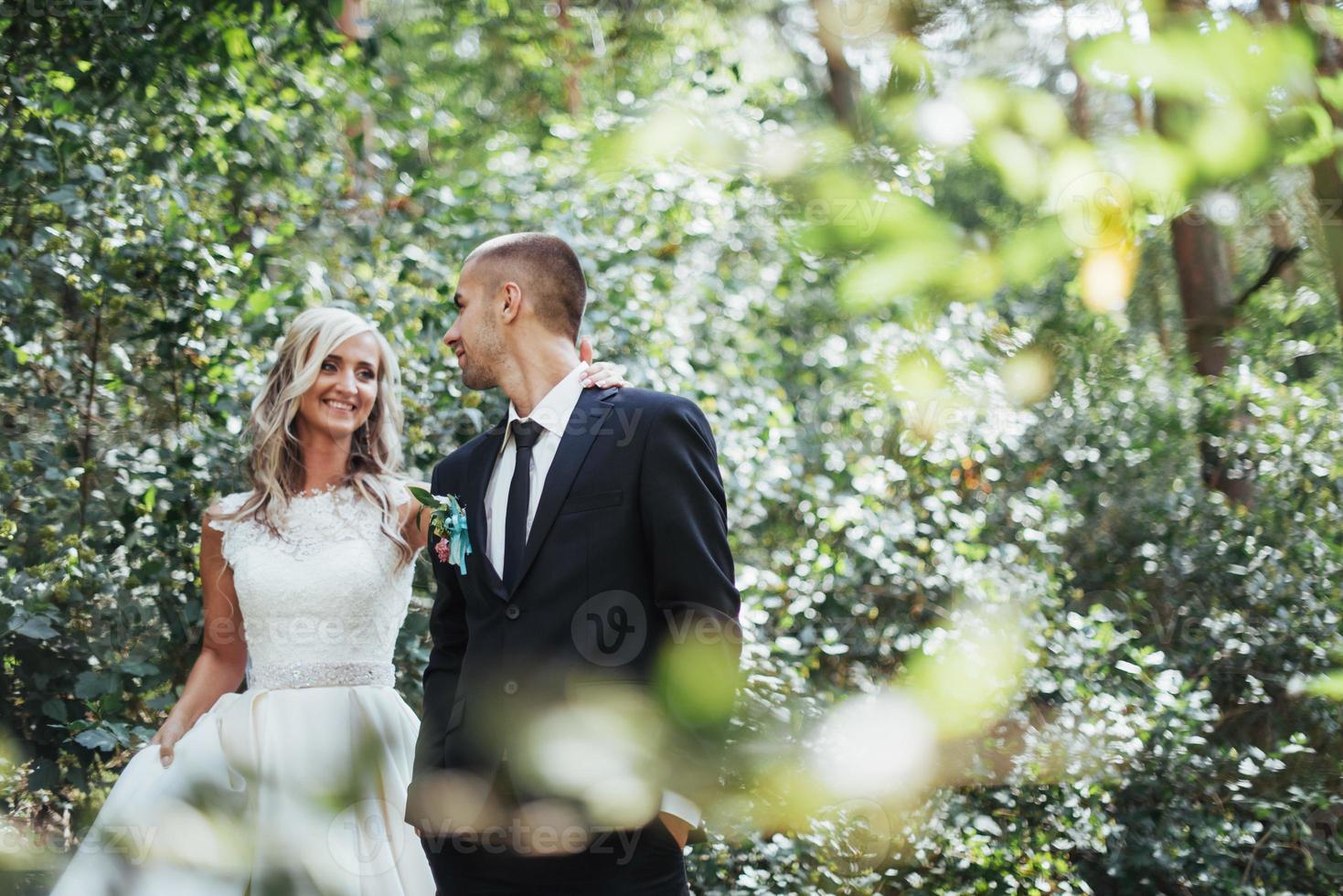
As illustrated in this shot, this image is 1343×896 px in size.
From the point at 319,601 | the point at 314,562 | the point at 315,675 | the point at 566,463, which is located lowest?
the point at 315,675

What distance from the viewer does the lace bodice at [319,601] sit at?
11.2 feet

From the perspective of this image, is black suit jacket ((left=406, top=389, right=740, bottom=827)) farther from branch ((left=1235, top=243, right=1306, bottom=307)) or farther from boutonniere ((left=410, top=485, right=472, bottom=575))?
branch ((left=1235, top=243, right=1306, bottom=307))

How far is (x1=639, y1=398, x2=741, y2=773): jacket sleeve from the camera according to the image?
2168 millimetres

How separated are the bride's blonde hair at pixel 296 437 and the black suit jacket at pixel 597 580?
128 cm

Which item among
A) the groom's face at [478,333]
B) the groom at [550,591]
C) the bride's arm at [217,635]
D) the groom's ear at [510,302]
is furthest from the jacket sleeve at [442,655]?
the bride's arm at [217,635]

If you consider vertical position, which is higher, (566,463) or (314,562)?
(566,463)

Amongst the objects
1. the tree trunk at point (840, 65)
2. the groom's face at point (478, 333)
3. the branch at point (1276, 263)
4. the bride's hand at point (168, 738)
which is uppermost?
the groom's face at point (478, 333)

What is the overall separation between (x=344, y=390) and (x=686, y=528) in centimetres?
168

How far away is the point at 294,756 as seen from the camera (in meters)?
0.74

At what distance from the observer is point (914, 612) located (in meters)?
5.56

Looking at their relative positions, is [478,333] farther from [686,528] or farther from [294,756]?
[294,756]

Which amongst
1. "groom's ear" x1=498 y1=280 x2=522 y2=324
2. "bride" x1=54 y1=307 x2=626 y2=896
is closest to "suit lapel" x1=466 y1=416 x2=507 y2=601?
"groom's ear" x1=498 y1=280 x2=522 y2=324

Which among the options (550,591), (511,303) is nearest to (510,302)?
(511,303)

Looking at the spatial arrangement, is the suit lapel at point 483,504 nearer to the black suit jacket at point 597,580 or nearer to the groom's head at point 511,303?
the black suit jacket at point 597,580
